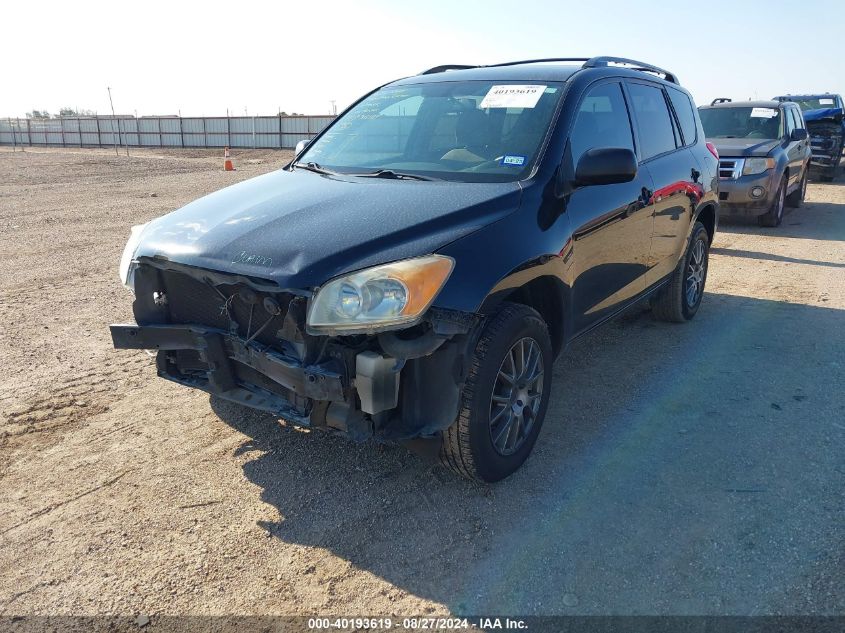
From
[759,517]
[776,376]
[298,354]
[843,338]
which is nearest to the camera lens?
[298,354]

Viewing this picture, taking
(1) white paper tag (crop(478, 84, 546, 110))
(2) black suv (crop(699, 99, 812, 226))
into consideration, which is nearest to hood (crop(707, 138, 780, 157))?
(2) black suv (crop(699, 99, 812, 226))

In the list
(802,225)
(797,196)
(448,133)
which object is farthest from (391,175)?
(797,196)

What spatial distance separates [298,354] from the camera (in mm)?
2771

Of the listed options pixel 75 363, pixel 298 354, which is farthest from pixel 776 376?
pixel 75 363

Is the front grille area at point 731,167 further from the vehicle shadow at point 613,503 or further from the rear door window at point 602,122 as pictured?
the rear door window at point 602,122

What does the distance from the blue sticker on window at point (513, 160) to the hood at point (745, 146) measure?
26.6 feet

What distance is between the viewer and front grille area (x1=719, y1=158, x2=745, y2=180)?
1021 centimetres

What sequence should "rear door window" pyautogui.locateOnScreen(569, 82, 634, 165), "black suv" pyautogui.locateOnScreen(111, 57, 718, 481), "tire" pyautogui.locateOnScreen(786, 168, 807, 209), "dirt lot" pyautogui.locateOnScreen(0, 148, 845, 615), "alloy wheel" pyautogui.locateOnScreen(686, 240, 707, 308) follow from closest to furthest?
"dirt lot" pyautogui.locateOnScreen(0, 148, 845, 615)
"black suv" pyautogui.locateOnScreen(111, 57, 718, 481)
"rear door window" pyautogui.locateOnScreen(569, 82, 634, 165)
"alloy wheel" pyautogui.locateOnScreen(686, 240, 707, 308)
"tire" pyautogui.locateOnScreen(786, 168, 807, 209)

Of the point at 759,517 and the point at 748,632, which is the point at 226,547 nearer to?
the point at 748,632

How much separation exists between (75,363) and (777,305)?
6.12m

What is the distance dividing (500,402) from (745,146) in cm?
920

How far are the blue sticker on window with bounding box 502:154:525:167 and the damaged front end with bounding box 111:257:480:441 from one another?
1085 millimetres

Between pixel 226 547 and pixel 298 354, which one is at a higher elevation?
pixel 298 354

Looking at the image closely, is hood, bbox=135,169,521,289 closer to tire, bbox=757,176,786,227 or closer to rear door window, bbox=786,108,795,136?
tire, bbox=757,176,786,227
